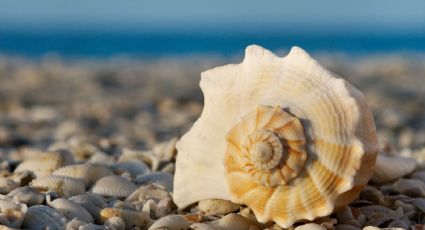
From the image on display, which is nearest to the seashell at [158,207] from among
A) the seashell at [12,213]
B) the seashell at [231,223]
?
the seashell at [231,223]

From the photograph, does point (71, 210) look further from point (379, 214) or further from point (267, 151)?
point (379, 214)

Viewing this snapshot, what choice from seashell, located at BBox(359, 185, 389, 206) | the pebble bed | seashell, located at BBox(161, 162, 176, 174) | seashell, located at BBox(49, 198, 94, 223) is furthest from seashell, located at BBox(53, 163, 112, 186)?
seashell, located at BBox(359, 185, 389, 206)

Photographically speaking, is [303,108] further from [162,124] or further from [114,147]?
[162,124]

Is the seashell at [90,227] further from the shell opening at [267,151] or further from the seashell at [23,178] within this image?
the seashell at [23,178]

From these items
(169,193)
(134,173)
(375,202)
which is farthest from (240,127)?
(134,173)

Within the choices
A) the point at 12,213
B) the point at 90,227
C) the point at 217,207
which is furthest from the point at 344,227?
the point at 12,213

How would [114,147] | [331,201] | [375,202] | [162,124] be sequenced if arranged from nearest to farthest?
[331,201] < [375,202] < [114,147] < [162,124]
